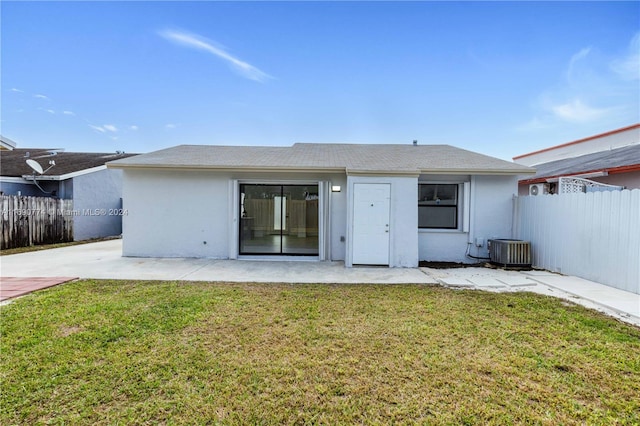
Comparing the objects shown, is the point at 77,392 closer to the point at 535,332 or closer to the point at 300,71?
the point at 535,332

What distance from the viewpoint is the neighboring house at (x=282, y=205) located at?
29.3 ft

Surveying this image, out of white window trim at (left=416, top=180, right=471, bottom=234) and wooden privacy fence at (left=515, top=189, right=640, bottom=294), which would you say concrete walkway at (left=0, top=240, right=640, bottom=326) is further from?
white window trim at (left=416, top=180, right=471, bottom=234)

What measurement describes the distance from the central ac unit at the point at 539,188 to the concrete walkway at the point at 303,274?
4.98 meters

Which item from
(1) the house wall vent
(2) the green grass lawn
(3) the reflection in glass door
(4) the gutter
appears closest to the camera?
(2) the green grass lawn

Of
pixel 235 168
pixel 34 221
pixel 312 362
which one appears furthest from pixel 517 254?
pixel 34 221

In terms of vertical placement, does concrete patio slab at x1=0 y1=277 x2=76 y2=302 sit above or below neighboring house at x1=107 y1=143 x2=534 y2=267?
below

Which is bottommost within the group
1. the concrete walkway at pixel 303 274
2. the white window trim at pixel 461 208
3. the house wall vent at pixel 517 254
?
the concrete walkway at pixel 303 274

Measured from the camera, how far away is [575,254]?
277 inches

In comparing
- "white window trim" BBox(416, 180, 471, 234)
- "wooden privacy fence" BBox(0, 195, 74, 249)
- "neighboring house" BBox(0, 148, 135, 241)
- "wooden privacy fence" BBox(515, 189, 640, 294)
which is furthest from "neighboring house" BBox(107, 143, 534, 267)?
"neighboring house" BBox(0, 148, 135, 241)

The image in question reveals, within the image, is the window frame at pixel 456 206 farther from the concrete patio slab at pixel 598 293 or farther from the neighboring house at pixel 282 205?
the concrete patio slab at pixel 598 293

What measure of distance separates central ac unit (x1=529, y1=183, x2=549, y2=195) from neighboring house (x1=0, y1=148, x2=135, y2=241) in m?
19.7

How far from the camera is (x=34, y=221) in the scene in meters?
11.6

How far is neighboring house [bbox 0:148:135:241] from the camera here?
13180 millimetres

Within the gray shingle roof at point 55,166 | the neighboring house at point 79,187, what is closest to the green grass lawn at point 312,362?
the neighboring house at point 79,187
